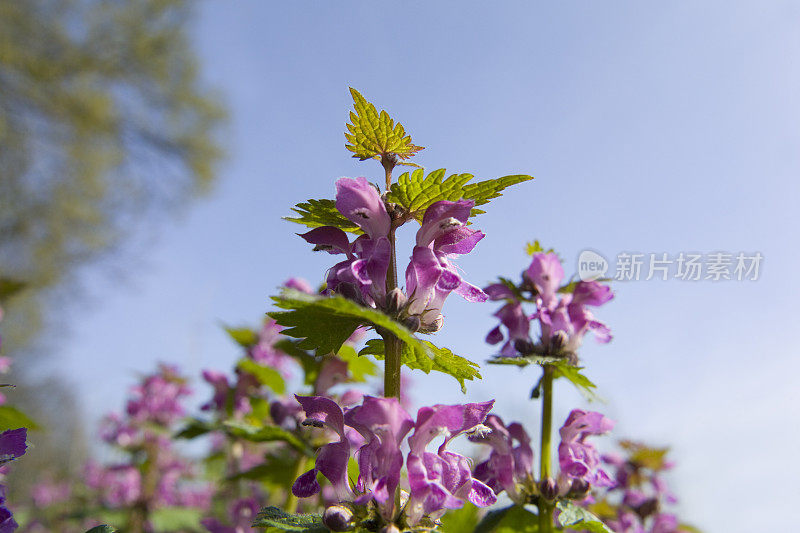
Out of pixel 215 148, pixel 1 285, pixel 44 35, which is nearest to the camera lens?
pixel 1 285

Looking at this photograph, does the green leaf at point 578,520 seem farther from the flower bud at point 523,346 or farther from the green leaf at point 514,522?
the flower bud at point 523,346

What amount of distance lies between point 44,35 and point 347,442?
57.5ft

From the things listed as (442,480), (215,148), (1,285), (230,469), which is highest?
(215,148)

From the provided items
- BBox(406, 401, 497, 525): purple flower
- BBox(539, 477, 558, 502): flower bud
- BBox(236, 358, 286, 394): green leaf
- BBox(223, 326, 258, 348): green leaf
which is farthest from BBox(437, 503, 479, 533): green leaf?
BBox(223, 326, 258, 348): green leaf

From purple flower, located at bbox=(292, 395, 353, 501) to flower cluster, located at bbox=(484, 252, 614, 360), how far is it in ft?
2.37

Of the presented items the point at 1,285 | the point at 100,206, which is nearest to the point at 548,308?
the point at 1,285

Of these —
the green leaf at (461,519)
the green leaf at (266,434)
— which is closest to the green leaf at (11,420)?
the green leaf at (266,434)

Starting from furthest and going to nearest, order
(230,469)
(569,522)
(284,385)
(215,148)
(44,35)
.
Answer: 1. (215,148)
2. (44,35)
3. (230,469)
4. (284,385)
5. (569,522)

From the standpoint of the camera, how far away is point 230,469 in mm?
3898

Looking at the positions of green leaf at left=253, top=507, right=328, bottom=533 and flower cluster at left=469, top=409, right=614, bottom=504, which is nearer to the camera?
green leaf at left=253, top=507, right=328, bottom=533

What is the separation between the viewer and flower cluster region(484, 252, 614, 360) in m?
1.77

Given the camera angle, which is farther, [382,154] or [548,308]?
[548,308]

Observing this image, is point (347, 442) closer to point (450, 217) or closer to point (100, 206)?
point (450, 217)
